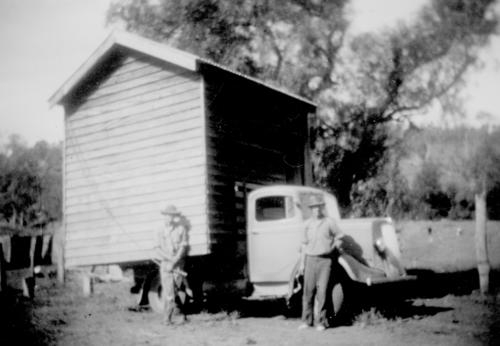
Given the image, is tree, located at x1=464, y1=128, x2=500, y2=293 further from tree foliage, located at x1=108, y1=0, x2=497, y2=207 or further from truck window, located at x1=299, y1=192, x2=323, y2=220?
tree foliage, located at x1=108, y1=0, x2=497, y2=207

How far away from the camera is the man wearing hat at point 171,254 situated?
9.27 metres

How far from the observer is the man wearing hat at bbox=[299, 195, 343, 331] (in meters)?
8.24

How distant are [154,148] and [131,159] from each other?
2.27 ft

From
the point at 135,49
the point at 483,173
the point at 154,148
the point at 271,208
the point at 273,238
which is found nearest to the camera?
the point at 273,238

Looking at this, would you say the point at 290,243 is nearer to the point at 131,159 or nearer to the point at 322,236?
the point at 322,236

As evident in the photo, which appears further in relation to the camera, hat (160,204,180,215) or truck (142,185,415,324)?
hat (160,204,180,215)

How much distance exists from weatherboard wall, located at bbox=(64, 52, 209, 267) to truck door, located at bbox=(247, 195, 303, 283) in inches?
37.0

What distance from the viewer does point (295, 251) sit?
941 centimetres

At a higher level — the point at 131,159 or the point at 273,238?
the point at 131,159

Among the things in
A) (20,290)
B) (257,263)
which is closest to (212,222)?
(257,263)

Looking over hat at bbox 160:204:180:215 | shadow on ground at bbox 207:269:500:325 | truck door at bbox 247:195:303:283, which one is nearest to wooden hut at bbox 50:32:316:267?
hat at bbox 160:204:180:215

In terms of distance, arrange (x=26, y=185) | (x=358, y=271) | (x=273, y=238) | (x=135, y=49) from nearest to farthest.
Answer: (x=358, y=271) → (x=273, y=238) → (x=135, y=49) → (x=26, y=185)

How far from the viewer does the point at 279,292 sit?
31.1 ft

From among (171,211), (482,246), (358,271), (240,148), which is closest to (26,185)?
(240,148)
